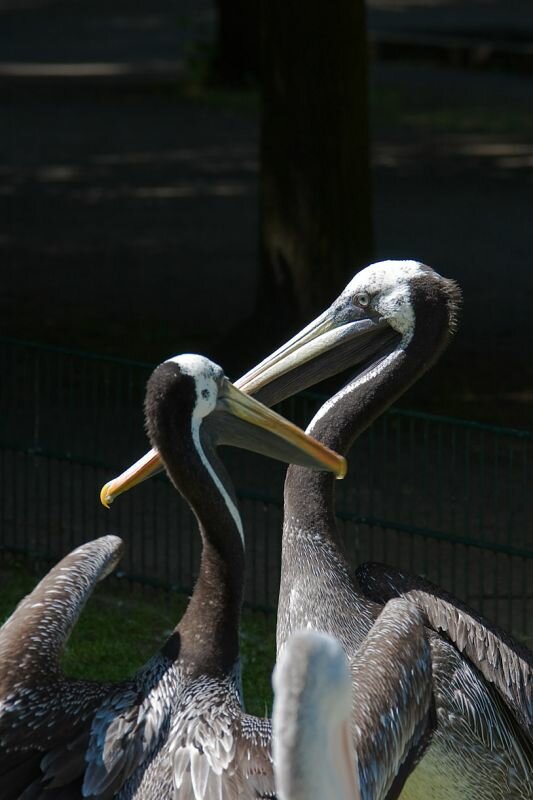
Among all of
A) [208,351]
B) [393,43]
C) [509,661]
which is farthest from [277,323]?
[393,43]

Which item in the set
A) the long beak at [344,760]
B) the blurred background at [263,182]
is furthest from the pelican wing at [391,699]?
the blurred background at [263,182]

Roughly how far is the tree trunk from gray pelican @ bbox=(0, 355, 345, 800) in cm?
522

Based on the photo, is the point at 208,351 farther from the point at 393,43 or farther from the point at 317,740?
the point at 393,43

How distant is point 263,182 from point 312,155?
49 centimetres

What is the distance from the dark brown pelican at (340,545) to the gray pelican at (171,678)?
13.7 inches

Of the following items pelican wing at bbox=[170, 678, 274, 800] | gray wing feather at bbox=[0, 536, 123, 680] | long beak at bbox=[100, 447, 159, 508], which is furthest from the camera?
long beak at bbox=[100, 447, 159, 508]

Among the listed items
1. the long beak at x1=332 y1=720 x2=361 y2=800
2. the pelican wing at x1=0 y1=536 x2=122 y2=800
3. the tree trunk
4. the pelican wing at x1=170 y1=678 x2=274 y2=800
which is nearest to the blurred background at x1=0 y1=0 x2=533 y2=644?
the tree trunk

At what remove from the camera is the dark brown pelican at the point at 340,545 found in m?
4.90

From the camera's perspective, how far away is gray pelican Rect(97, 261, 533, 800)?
4.90 metres

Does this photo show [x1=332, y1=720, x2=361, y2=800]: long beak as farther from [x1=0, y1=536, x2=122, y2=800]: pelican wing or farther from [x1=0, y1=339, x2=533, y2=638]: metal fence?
[x1=0, y1=339, x2=533, y2=638]: metal fence

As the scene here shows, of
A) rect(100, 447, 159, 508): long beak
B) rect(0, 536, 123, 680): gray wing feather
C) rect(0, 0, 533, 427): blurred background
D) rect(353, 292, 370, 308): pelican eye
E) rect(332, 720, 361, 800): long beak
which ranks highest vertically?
rect(332, 720, 361, 800): long beak

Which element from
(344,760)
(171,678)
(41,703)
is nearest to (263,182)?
(171,678)

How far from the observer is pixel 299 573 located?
5.05 m

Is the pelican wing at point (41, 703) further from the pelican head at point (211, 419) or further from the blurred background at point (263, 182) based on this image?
the blurred background at point (263, 182)
